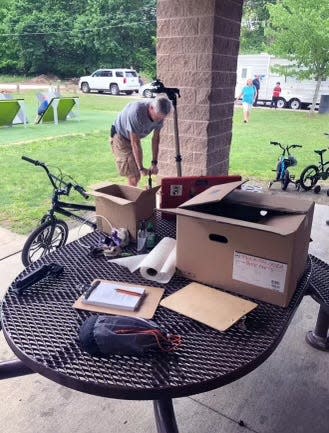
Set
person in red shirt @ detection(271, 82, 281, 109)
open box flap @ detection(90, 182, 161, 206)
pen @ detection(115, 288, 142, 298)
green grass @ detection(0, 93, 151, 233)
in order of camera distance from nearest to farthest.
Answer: pen @ detection(115, 288, 142, 298)
open box flap @ detection(90, 182, 161, 206)
green grass @ detection(0, 93, 151, 233)
person in red shirt @ detection(271, 82, 281, 109)

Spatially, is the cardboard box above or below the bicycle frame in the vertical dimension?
above

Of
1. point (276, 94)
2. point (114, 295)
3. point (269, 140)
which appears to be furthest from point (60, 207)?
point (276, 94)

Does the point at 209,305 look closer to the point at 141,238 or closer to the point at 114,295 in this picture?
the point at 114,295

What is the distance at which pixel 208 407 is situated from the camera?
1622 mm

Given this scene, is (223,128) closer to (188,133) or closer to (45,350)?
(188,133)

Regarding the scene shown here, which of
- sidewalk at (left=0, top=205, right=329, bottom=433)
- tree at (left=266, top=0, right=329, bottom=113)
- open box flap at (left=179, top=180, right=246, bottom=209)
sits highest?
tree at (left=266, top=0, right=329, bottom=113)

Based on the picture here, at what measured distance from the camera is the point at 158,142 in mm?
3428

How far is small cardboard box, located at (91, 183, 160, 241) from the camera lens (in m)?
1.54

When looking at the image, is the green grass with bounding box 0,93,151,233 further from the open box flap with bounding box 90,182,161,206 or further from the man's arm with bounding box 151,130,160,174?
the open box flap with bounding box 90,182,161,206

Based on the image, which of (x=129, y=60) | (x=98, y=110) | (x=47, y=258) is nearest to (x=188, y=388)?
(x=47, y=258)

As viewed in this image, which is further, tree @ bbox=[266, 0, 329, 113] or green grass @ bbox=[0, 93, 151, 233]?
tree @ bbox=[266, 0, 329, 113]

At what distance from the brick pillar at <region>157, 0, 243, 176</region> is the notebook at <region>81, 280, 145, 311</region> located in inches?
87.3

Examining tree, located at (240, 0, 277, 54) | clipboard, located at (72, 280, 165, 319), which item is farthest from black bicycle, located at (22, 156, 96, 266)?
tree, located at (240, 0, 277, 54)

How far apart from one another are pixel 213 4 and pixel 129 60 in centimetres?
2572
